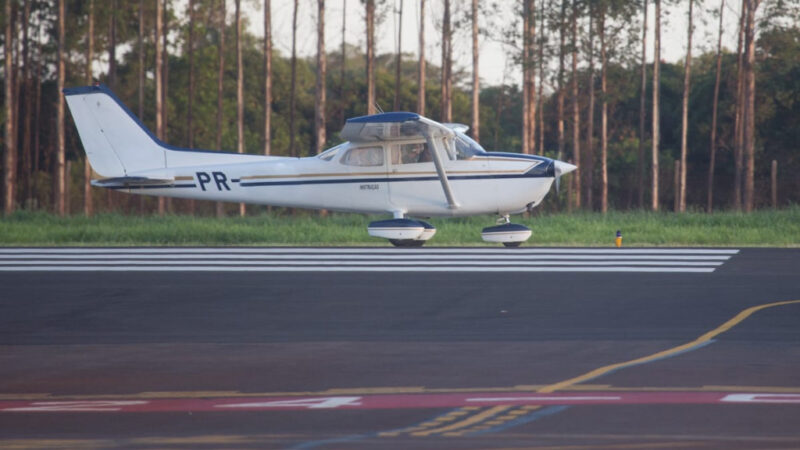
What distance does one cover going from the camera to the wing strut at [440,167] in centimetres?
1994

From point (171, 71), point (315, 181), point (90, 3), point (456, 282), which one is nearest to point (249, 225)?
point (315, 181)

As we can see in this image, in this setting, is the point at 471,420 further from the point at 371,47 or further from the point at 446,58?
the point at 446,58

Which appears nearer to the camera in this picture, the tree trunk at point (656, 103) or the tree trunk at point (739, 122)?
Result: the tree trunk at point (656, 103)

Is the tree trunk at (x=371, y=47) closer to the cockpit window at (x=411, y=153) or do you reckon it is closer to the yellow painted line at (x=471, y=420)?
the cockpit window at (x=411, y=153)

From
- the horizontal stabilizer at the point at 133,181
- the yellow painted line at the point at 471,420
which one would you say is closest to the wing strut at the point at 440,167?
the horizontal stabilizer at the point at 133,181

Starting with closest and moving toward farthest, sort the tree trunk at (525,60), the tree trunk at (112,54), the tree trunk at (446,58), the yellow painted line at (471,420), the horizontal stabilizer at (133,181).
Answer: the yellow painted line at (471,420), the horizontal stabilizer at (133,181), the tree trunk at (525,60), the tree trunk at (112,54), the tree trunk at (446,58)

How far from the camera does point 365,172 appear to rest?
20.8m

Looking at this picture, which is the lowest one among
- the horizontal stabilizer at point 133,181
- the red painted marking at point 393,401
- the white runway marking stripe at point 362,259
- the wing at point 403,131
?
the red painted marking at point 393,401

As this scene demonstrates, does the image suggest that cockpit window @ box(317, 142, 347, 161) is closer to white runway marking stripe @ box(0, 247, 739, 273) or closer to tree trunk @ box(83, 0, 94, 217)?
white runway marking stripe @ box(0, 247, 739, 273)

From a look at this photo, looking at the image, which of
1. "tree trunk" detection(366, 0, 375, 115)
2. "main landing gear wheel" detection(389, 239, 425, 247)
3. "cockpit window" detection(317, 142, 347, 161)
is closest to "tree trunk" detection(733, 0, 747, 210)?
"tree trunk" detection(366, 0, 375, 115)

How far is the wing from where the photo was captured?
19.2m

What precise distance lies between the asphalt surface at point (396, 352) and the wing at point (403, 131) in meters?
3.99

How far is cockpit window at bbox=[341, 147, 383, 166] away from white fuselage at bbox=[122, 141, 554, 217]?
0.02 meters

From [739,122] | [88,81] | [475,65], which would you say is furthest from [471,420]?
[739,122]
